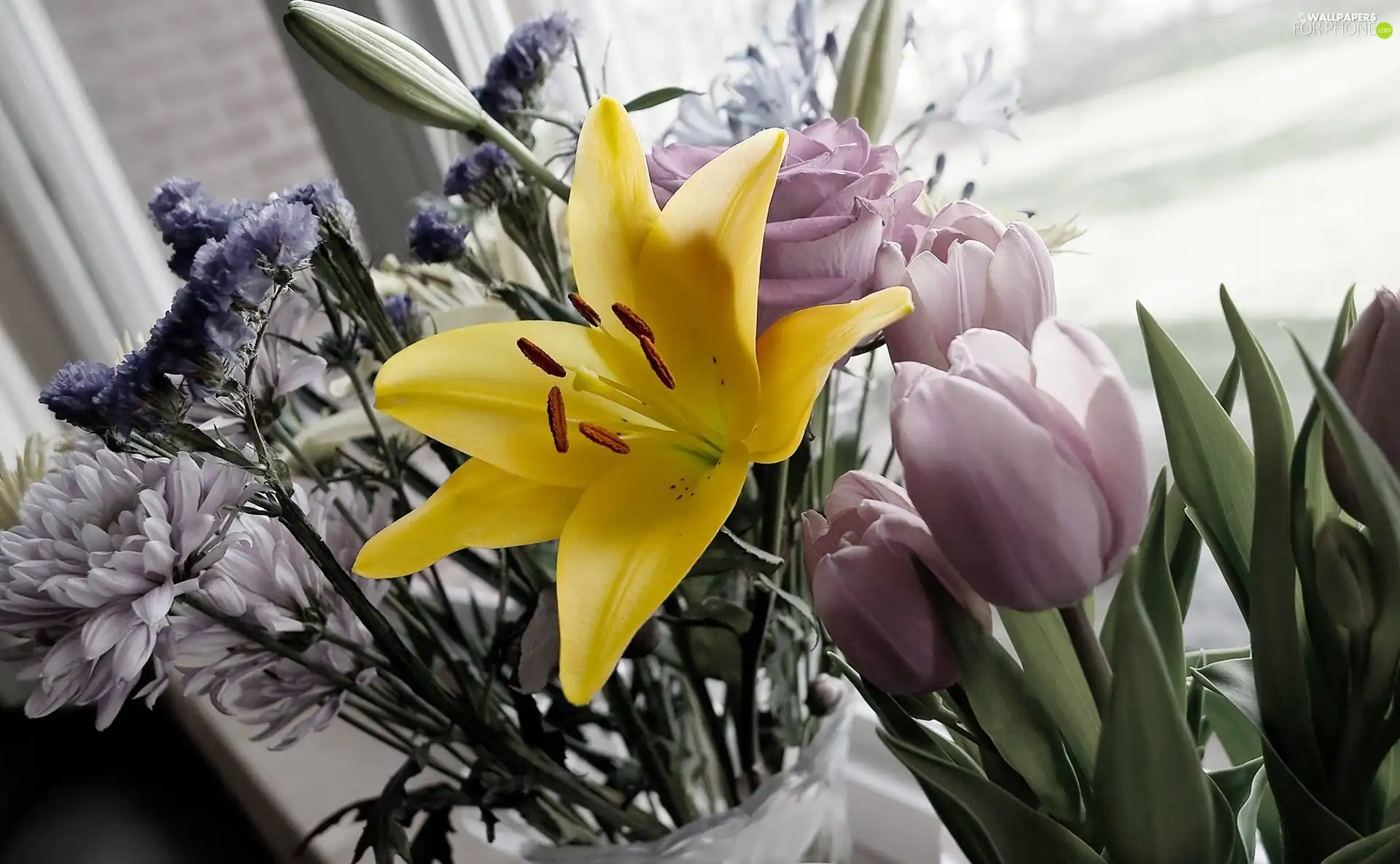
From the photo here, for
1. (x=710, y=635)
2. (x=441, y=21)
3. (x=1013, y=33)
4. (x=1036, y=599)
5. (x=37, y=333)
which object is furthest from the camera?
(x=37, y=333)

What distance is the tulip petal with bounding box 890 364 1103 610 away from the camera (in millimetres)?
209

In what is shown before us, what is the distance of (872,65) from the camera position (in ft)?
1.44

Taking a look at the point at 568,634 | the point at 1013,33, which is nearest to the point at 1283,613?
the point at 568,634

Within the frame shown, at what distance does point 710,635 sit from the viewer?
473 mm

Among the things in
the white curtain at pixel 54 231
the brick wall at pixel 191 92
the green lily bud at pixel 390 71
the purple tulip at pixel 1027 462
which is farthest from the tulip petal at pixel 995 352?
the white curtain at pixel 54 231

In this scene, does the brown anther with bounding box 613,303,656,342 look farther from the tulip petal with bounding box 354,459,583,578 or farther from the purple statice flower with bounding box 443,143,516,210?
the purple statice flower with bounding box 443,143,516,210

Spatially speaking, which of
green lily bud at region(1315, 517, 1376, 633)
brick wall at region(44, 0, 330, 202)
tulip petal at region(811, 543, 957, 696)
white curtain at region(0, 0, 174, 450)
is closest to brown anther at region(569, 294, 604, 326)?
tulip petal at region(811, 543, 957, 696)

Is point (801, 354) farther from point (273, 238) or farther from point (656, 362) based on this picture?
point (273, 238)

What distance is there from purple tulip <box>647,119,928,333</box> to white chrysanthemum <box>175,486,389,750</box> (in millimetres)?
216

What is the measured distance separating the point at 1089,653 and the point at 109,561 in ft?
1.01

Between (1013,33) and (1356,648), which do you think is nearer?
(1356,648)

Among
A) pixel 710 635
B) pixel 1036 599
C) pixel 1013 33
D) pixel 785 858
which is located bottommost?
pixel 785 858

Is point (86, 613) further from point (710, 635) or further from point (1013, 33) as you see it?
Answer: point (1013, 33)

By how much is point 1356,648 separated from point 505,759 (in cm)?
32
